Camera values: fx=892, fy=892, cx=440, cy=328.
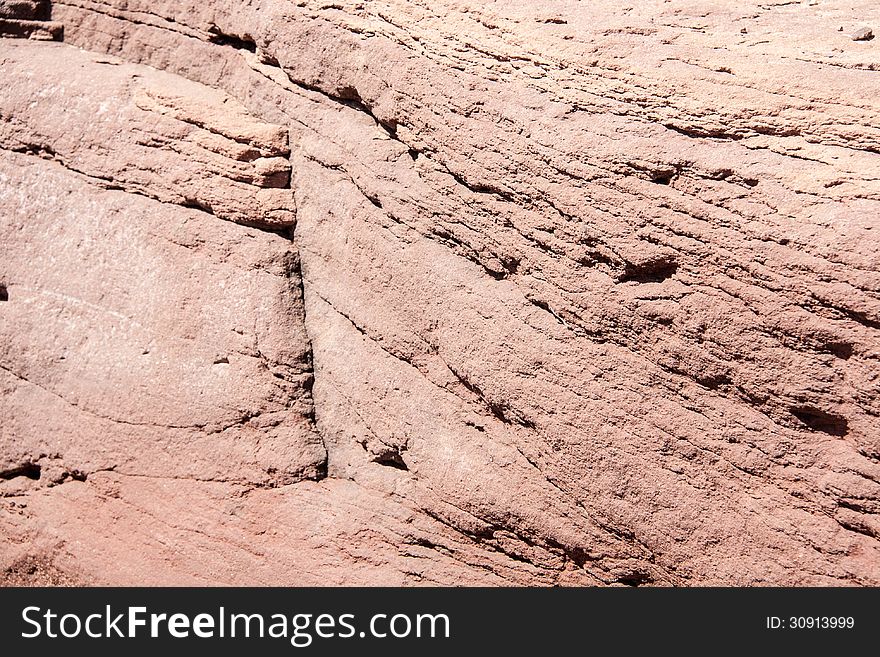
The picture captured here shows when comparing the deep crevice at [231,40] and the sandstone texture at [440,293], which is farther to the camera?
the deep crevice at [231,40]

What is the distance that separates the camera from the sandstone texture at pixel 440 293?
298 cm

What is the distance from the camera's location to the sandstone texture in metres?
2.98

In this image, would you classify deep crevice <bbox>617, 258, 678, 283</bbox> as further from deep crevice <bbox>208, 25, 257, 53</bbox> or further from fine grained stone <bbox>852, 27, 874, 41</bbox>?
deep crevice <bbox>208, 25, 257, 53</bbox>

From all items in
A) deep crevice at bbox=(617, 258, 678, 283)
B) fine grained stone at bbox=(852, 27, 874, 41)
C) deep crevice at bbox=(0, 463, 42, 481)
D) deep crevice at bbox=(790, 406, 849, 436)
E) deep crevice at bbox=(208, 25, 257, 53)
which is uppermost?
fine grained stone at bbox=(852, 27, 874, 41)

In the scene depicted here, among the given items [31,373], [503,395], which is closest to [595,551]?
[503,395]

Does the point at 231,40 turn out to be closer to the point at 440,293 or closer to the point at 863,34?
the point at 440,293

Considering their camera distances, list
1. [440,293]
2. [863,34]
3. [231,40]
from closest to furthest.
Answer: [863,34] → [440,293] → [231,40]

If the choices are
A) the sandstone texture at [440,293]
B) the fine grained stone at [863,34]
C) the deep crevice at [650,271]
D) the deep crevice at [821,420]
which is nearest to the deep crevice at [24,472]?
the sandstone texture at [440,293]

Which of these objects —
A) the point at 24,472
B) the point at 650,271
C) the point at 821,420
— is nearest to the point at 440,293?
the point at 650,271

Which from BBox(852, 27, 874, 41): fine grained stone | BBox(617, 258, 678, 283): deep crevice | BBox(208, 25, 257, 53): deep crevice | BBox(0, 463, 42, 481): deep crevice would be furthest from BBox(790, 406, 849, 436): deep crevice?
BBox(0, 463, 42, 481): deep crevice

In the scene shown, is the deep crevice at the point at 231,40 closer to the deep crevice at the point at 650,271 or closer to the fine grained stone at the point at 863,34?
the deep crevice at the point at 650,271

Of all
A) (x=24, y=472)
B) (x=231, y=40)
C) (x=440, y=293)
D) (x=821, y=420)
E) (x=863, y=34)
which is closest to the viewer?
(x=821, y=420)

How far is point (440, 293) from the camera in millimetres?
3582

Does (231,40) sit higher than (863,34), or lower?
lower
